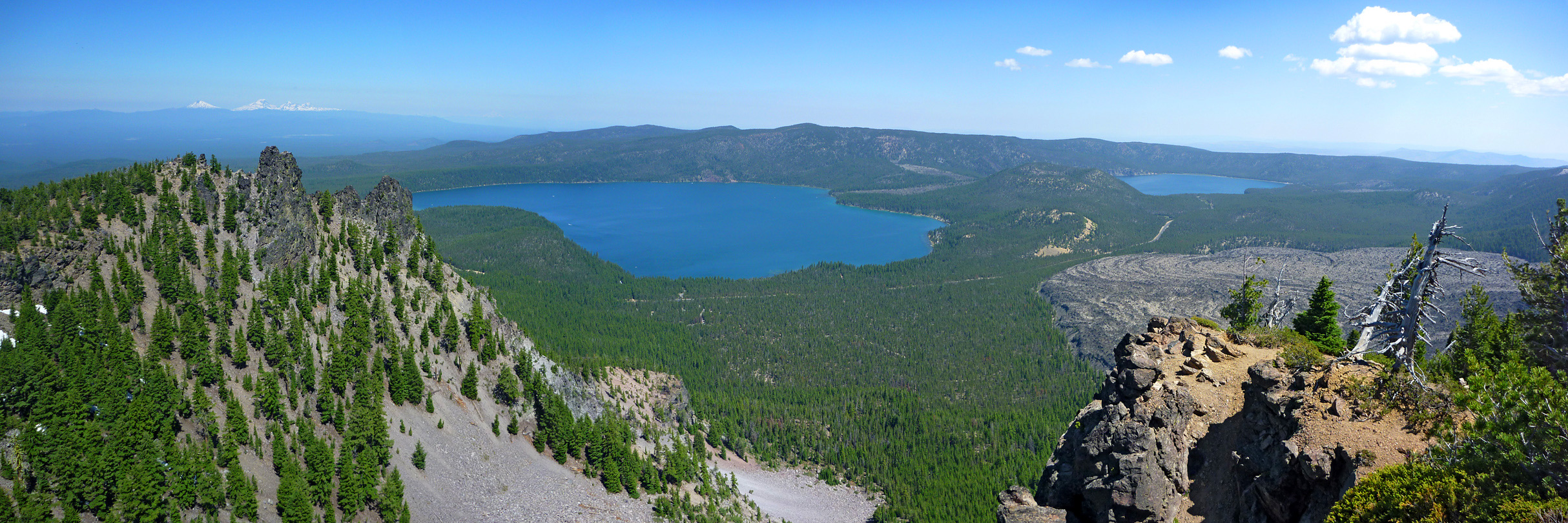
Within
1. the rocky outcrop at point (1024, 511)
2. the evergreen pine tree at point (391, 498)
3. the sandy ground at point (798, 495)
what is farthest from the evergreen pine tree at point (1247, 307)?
the evergreen pine tree at point (391, 498)

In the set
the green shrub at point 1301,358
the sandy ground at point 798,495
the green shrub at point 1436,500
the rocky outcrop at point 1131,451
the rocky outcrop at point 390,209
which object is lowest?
the sandy ground at point 798,495

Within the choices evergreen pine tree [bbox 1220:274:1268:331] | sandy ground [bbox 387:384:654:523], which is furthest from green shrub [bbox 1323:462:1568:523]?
sandy ground [bbox 387:384:654:523]

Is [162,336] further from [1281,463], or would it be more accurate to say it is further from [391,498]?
[1281,463]

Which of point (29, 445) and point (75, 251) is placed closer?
point (29, 445)

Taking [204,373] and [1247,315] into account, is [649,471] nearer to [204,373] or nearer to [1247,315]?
[204,373]

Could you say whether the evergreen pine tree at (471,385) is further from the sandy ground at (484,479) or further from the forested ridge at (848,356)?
the forested ridge at (848,356)

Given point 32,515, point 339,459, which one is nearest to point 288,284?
point 339,459

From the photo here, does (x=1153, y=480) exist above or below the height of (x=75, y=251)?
below
